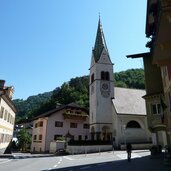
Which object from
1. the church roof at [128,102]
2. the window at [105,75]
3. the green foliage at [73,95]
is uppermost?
the green foliage at [73,95]

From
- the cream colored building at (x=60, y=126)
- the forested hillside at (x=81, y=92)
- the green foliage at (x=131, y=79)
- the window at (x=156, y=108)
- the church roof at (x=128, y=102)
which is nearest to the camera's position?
the window at (x=156, y=108)

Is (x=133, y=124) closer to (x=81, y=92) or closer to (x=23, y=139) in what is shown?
(x=23, y=139)

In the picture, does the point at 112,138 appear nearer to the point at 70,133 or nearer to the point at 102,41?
the point at 70,133

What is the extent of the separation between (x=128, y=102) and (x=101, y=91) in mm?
6438

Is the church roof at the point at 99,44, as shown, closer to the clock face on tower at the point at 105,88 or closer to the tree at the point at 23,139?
the clock face on tower at the point at 105,88

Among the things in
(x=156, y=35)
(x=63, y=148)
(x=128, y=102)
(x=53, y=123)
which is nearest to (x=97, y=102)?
(x=128, y=102)

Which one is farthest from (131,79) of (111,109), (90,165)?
(90,165)

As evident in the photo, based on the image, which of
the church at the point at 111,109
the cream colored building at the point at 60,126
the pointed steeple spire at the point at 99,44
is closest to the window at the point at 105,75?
the church at the point at 111,109

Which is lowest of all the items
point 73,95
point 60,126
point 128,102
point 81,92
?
point 60,126

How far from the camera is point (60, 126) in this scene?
48781 millimetres

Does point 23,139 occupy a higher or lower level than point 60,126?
lower

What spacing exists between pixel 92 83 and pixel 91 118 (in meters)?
8.76

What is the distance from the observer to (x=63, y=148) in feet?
124

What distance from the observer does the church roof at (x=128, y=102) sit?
45.6 m
